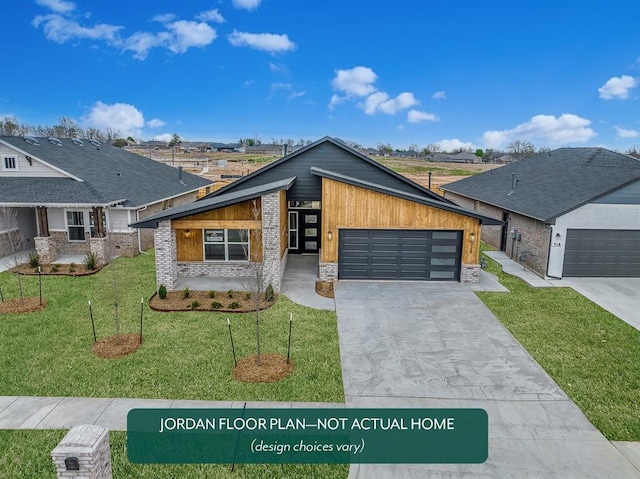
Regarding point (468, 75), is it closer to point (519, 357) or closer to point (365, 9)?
point (365, 9)

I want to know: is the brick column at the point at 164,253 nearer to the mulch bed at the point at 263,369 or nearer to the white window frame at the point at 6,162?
the mulch bed at the point at 263,369

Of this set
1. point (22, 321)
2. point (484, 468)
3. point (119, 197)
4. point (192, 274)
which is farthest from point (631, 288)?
point (119, 197)

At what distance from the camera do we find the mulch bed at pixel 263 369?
324 inches

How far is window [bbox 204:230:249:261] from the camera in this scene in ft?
50.2

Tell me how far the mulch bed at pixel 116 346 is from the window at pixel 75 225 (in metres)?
10.6

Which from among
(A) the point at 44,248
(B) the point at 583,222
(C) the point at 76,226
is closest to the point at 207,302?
(A) the point at 44,248

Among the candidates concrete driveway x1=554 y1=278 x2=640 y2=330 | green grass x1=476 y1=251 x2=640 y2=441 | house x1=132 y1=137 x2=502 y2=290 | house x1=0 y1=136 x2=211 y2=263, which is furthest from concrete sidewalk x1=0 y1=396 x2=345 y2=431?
house x1=0 y1=136 x2=211 y2=263

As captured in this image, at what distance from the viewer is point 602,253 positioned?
51.6 feet

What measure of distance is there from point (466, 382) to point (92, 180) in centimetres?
1860

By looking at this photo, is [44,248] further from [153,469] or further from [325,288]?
[153,469]

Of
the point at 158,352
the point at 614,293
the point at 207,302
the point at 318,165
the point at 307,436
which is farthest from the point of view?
the point at 318,165

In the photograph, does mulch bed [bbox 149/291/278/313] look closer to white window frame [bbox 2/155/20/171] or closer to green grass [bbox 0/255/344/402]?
green grass [bbox 0/255/344/402]

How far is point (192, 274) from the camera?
15.3m

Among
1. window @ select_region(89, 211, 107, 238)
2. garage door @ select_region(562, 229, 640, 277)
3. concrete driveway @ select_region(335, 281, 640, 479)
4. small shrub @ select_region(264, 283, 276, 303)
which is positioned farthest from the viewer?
window @ select_region(89, 211, 107, 238)
